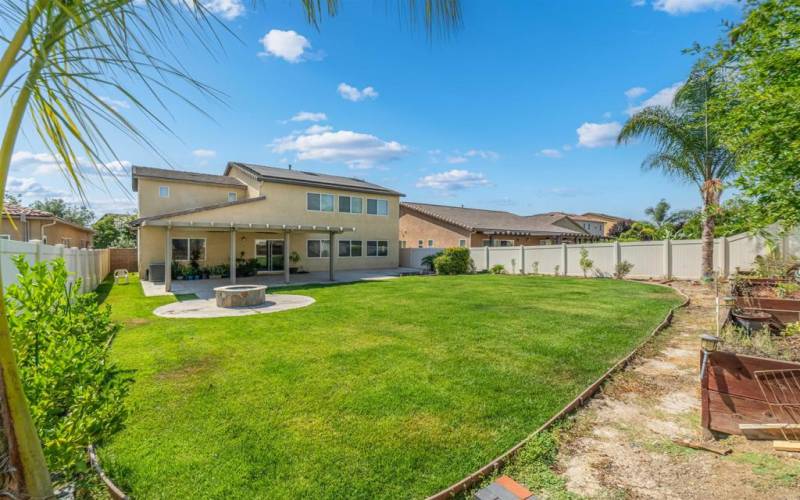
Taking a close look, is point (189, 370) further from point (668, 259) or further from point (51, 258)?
point (668, 259)

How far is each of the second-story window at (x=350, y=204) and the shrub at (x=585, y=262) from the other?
1321cm

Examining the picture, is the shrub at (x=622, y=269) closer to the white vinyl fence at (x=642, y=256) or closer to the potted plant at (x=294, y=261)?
the white vinyl fence at (x=642, y=256)

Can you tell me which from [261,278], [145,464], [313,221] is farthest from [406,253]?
[145,464]

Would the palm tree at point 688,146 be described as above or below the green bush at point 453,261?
above

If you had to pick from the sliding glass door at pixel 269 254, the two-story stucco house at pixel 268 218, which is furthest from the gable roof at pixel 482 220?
the sliding glass door at pixel 269 254

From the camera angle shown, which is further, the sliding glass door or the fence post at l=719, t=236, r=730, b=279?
the sliding glass door

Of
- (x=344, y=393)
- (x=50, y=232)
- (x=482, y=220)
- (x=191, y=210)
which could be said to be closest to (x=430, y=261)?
(x=482, y=220)

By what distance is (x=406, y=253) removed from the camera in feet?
85.9

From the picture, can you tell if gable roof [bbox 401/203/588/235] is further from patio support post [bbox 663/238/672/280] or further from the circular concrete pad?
the circular concrete pad

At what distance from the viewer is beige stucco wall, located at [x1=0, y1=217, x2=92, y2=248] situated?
52.0ft

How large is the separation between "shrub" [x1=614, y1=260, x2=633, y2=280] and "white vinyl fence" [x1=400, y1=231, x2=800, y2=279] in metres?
0.16

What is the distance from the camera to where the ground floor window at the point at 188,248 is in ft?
60.5

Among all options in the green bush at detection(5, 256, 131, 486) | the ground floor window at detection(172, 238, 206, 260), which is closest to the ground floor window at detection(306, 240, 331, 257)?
the ground floor window at detection(172, 238, 206, 260)

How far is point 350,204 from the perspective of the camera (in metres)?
23.3
